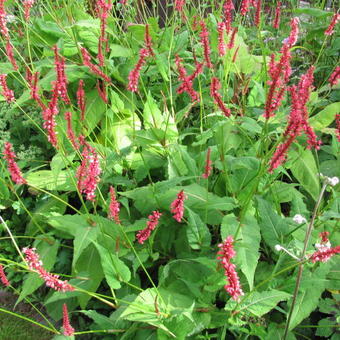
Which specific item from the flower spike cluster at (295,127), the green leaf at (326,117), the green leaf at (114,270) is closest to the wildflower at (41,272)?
the green leaf at (114,270)

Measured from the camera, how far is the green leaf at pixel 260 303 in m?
1.43

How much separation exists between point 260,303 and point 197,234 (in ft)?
1.25

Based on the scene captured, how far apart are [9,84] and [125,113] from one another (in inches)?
50.8

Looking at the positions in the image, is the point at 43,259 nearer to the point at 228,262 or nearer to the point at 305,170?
the point at 228,262

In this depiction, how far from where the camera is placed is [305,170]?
193 cm

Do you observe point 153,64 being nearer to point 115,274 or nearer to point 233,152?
point 233,152

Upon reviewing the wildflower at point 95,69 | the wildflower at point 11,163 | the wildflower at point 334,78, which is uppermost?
the wildflower at point 95,69

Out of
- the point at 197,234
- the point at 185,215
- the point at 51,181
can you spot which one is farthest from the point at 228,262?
the point at 51,181

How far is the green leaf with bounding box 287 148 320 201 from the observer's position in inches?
74.2

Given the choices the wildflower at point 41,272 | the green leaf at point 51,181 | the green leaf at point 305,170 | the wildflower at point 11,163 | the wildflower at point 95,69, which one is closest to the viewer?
the wildflower at point 41,272

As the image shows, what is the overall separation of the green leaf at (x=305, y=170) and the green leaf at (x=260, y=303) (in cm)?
61

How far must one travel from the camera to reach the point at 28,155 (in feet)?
8.64

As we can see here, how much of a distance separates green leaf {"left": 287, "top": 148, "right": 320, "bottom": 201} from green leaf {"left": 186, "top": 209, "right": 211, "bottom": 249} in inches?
22.0

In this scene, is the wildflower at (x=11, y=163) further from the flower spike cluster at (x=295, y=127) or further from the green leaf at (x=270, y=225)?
the green leaf at (x=270, y=225)
